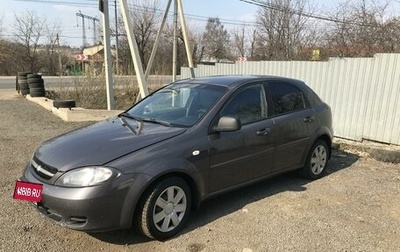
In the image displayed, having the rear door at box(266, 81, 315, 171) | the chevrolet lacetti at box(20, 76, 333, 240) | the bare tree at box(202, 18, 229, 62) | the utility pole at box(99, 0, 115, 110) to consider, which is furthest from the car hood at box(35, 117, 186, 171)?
the bare tree at box(202, 18, 229, 62)

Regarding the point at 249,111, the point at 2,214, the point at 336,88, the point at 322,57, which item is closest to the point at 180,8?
the point at 322,57

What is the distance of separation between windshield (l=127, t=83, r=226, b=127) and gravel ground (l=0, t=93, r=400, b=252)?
113cm

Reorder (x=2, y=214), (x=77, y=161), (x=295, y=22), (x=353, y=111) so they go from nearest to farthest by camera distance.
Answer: (x=77, y=161)
(x=2, y=214)
(x=353, y=111)
(x=295, y=22)

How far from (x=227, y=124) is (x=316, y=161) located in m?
2.21

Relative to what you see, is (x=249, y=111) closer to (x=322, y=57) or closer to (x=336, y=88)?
(x=336, y=88)

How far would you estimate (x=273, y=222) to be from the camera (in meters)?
3.92

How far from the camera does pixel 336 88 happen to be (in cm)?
791

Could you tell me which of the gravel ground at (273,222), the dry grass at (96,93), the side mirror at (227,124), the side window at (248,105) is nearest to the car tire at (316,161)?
the gravel ground at (273,222)

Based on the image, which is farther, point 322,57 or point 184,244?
point 322,57

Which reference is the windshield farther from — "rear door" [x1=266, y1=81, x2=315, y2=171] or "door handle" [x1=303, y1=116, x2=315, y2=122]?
"door handle" [x1=303, y1=116, x2=315, y2=122]

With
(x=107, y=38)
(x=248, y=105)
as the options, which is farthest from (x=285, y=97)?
(x=107, y=38)

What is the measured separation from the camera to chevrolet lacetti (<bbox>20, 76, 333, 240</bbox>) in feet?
10.4

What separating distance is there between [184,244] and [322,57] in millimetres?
11145

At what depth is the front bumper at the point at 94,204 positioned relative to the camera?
3.09 m
